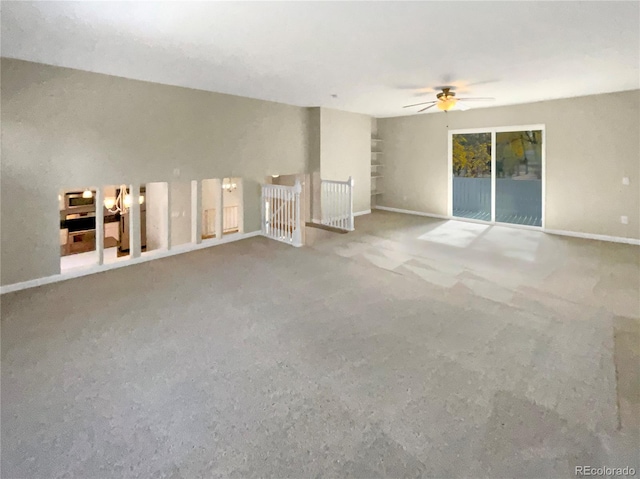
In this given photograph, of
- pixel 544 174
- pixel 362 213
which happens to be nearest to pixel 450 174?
pixel 544 174

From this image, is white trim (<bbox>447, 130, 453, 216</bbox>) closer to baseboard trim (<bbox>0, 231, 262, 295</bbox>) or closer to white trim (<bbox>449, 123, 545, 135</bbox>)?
white trim (<bbox>449, 123, 545, 135</bbox>)

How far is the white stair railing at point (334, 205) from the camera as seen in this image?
7918 millimetres

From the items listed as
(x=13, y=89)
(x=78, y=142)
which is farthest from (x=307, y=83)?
(x=13, y=89)

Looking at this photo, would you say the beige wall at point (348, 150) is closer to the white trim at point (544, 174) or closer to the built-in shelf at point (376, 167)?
the built-in shelf at point (376, 167)

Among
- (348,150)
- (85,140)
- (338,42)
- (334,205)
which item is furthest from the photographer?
(348,150)

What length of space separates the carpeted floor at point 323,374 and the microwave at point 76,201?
578 cm

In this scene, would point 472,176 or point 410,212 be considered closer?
point 472,176

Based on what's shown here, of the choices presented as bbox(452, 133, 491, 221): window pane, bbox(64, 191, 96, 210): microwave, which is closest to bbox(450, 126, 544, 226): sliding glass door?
bbox(452, 133, 491, 221): window pane

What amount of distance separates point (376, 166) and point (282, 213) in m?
4.33

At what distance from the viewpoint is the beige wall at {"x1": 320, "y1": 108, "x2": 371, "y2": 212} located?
8.13 metres

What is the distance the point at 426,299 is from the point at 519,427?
1933mm

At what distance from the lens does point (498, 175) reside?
26.7 feet

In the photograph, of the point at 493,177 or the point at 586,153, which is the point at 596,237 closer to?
the point at 586,153

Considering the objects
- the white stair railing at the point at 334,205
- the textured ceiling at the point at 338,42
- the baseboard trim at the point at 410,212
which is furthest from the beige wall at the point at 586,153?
the white stair railing at the point at 334,205
